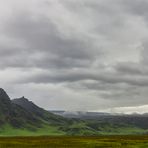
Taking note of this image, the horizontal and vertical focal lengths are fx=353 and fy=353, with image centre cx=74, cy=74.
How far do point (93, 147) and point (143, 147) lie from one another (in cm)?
1485

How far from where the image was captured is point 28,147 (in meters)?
108

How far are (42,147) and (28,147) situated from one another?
5556 millimetres

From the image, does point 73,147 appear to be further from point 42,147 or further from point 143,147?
point 143,147

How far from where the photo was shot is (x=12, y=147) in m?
108

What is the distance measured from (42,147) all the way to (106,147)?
18909mm

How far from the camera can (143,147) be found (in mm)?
102812

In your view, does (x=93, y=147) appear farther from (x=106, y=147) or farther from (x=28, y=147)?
(x=28, y=147)

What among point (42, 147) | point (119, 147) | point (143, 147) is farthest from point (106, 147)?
point (42, 147)

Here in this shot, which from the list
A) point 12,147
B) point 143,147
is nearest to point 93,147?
point 143,147

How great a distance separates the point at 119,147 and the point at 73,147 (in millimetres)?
13492

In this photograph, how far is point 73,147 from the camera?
104 m

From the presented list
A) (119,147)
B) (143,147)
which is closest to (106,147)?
(119,147)

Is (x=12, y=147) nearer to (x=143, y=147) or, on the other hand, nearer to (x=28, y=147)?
(x=28, y=147)

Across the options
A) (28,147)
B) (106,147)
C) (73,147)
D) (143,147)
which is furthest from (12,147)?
(143,147)
